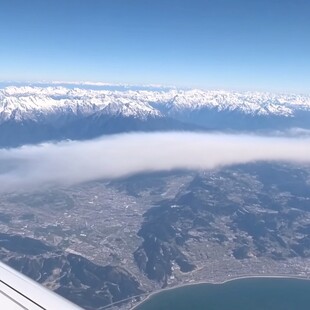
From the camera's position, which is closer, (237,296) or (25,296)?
(25,296)

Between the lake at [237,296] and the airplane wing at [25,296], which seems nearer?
the airplane wing at [25,296]

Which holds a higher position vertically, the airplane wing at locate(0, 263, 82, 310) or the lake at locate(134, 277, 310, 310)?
the airplane wing at locate(0, 263, 82, 310)

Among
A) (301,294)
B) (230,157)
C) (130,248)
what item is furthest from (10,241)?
(230,157)

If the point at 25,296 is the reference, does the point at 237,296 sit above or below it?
below

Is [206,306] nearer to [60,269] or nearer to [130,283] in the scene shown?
[130,283]
